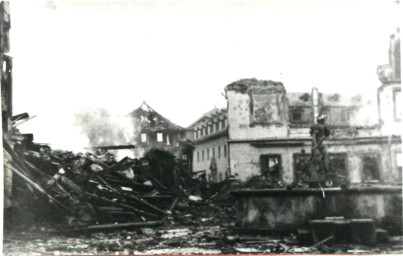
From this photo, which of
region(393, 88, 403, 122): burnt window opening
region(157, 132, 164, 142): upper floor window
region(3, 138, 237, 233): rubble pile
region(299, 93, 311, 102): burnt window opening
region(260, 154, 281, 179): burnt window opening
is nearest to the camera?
region(393, 88, 403, 122): burnt window opening

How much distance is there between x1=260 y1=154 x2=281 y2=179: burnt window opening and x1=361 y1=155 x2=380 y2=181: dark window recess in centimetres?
125

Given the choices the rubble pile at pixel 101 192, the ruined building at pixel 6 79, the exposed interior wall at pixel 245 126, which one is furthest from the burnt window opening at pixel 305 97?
the ruined building at pixel 6 79

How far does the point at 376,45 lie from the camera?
237 inches

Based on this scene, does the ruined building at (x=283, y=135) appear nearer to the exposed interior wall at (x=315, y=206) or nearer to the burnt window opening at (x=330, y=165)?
the burnt window opening at (x=330, y=165)

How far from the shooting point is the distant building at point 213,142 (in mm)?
6594

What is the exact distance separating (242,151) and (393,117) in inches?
83.6

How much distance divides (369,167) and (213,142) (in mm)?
2392

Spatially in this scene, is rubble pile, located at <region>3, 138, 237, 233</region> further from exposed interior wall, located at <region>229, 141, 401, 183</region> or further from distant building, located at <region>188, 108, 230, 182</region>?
exposed interior wall, located at <region>229, 141, 401, 183</region>

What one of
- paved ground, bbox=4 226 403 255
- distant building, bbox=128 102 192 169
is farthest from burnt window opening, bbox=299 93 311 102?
paved ground, bbox=4 226 403 255

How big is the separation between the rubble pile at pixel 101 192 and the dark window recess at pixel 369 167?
2.44m

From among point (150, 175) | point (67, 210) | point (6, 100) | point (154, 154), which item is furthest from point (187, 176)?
point (6, 100)

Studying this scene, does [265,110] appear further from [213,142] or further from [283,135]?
[213,142]

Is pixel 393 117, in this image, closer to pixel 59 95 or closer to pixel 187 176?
pixel 187 176

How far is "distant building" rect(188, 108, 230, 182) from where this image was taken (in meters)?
6.59
